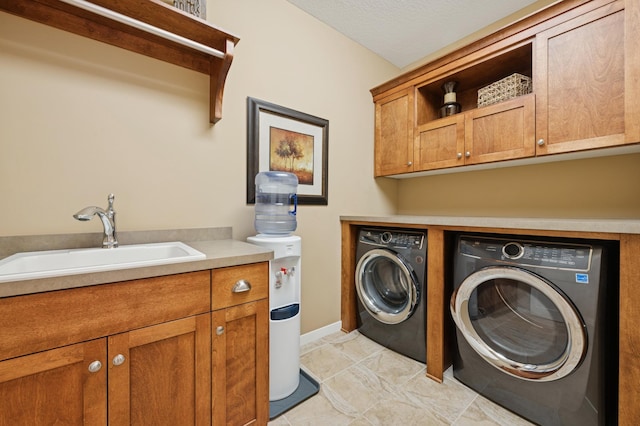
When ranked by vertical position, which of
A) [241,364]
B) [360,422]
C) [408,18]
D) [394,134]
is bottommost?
[360,422]

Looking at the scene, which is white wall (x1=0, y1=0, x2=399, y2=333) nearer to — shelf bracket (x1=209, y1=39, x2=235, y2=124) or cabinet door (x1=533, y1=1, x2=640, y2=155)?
shelf bracket (x1=209, y1=39, x2=235, y2=124)

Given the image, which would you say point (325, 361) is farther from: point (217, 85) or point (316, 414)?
point (217, 85)

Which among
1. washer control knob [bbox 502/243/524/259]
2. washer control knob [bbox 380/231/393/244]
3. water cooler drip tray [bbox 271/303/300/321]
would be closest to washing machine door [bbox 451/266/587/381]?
washer control knob [bbox 502/243/524/259]

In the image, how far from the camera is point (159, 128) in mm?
1438

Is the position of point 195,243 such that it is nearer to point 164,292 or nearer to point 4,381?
point 164,292

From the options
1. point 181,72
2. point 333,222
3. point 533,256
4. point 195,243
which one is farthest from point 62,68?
point 533,256

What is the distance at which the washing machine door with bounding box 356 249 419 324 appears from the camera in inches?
72.0

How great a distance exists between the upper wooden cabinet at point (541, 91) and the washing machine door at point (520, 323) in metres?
0.86

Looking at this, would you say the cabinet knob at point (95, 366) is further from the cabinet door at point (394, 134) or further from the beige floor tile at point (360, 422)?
the cabinet door at point (394, 134)

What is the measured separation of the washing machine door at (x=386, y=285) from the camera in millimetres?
1829

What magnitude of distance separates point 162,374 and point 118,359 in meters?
0.17

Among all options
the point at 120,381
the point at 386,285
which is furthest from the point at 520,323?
the point at 120,381

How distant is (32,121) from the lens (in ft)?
3.75

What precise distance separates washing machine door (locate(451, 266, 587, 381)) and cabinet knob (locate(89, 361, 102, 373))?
1.67m
